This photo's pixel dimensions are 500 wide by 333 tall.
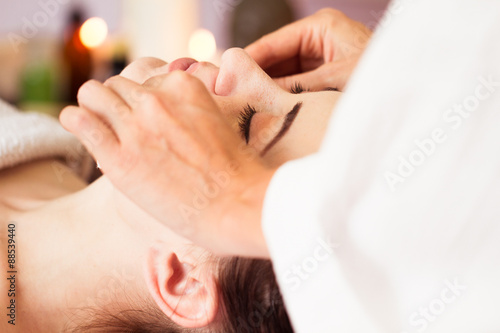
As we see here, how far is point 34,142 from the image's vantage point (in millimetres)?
974

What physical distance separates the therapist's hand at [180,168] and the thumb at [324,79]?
0.40 metres

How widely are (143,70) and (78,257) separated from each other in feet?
0.92

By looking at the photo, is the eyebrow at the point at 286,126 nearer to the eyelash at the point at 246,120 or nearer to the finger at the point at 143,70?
the eyelash at the point at 246,120

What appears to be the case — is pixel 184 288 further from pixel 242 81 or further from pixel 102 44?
pixel 102 44

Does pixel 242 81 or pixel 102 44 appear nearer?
pixel 242 81

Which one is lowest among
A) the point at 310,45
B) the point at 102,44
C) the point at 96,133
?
the point at 102,44

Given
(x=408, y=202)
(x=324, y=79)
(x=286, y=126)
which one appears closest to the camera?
(x=408, y=202)

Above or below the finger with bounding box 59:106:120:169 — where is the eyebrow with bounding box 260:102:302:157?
below

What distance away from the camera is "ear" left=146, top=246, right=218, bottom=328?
0.62m

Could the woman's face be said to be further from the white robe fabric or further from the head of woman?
the white robe fabric

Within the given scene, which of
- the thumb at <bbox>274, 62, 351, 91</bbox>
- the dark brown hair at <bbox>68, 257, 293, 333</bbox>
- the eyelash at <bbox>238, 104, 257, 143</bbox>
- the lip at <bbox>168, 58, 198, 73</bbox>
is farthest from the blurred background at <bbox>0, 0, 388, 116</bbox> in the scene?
the dark brown hair at <bbox>68, 257, 293, 333</bbox>

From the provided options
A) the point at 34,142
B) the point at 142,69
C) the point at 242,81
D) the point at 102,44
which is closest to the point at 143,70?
the point at 142,69

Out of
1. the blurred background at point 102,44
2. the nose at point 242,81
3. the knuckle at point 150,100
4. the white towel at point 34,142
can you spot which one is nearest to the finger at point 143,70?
the nose at point 242,81

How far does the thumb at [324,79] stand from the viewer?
0.87 m
